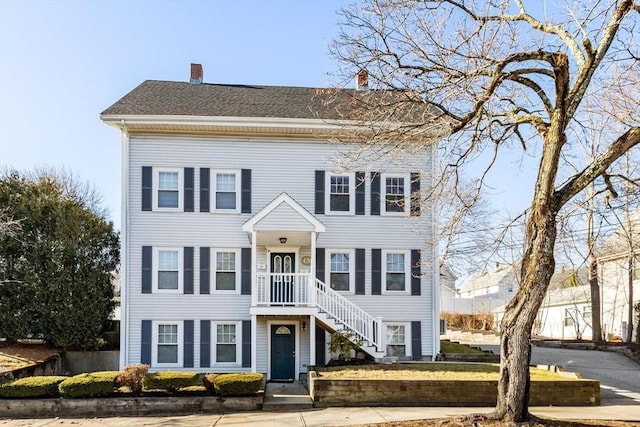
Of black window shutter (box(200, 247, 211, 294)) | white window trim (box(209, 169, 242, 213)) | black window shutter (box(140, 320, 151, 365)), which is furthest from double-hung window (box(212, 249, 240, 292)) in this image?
black window shutter (box(140, 320, 151, 365))

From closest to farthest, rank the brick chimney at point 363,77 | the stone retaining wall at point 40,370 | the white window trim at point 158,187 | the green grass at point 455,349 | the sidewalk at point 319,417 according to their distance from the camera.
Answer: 1. the brick chimney at point 363,77
2. the sidewalk at point 319,417
3. the stone retaining wall at point 40,370
4. the white window trim at point 158,187
5. the green grass at point 455,349

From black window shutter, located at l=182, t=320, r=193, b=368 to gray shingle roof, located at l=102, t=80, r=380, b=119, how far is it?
6.58 meters

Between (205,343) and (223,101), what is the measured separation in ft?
26.1

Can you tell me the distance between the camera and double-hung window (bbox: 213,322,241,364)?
1934 cm

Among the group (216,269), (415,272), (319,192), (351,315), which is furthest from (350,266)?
(216,269)

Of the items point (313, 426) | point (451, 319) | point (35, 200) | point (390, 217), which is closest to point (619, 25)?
point (313, 426)

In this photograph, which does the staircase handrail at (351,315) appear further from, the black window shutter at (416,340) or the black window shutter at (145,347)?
the black window shutter at (145,347)

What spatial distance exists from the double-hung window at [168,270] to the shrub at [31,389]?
567 centimetres

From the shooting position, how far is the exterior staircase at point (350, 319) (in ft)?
60.1

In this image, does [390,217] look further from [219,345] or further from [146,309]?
[146,309]

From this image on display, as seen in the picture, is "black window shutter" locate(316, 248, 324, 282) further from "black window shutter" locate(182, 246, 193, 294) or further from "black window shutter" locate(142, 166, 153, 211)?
"black window shutter" locate(142, 166, 153, 211)

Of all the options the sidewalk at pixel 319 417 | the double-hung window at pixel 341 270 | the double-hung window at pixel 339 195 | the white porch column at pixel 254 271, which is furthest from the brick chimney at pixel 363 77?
the double-hung window at pixel 341 270

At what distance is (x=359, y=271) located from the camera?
1997cm

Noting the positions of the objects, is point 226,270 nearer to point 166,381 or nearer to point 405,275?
point 405,275
